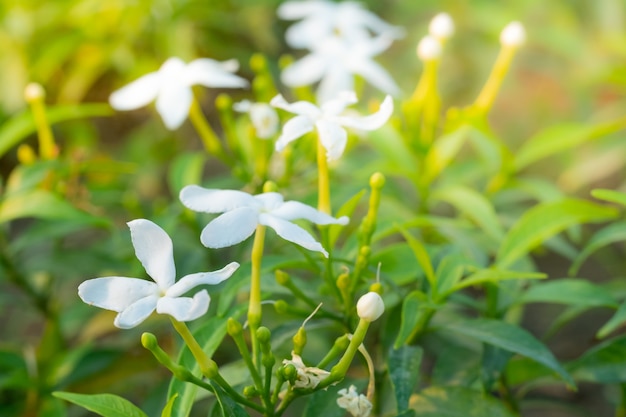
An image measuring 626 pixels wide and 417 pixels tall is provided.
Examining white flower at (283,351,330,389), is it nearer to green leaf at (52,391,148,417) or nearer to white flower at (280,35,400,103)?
green leaf at (52,391,148,417)

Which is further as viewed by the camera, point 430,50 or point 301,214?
point 430,50

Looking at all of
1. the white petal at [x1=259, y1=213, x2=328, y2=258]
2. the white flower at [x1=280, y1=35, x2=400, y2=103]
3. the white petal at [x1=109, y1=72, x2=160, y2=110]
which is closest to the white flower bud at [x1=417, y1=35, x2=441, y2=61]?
the white flower at [x1=280, y1=35, x2=400, y2=103]

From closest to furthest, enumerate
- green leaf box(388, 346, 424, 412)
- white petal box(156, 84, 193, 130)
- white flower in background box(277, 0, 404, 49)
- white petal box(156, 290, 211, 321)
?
white petal box(156, 290, 211, 321) < green leaf box(388, 346, 424, 412) < white petal box(156, 84, 193, 130) < white flower in background box(277, 0, 404, 49)

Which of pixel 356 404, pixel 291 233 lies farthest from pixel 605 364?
pixel 291 233

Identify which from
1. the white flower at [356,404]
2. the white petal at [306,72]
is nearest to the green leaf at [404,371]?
the white flower at [356,404]

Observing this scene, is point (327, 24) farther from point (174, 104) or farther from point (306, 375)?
point (306, 375)

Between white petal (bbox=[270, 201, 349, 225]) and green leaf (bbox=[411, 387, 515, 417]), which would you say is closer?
white petal (bbox=[270, 201, 349, 225])

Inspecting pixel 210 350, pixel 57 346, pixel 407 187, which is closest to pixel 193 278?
pixel 210 350
